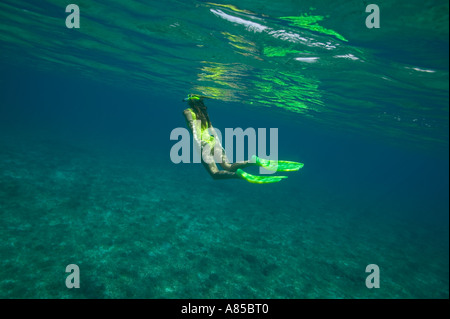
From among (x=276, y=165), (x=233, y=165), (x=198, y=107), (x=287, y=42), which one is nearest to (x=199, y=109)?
(x=198, y=107)

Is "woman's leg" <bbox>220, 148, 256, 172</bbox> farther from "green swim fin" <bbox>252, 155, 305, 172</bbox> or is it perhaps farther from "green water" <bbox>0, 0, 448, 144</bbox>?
"green water" <bbox>0, 0, 448, 144</bbox>

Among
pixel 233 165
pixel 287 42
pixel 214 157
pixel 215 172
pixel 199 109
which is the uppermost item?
pixel 287 42

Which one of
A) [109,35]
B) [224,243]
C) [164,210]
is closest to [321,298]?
[224,243]

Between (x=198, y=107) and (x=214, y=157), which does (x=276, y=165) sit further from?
(x=198, y=107)

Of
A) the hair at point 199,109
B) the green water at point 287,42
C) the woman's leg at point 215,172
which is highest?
the green water at point 287,42

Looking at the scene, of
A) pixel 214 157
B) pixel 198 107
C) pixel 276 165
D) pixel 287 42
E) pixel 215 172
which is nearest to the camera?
pixel 276 165

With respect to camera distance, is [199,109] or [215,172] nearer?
[215,172]

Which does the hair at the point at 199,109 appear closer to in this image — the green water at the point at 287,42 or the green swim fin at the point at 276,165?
the green swim fin at the point at 276,165

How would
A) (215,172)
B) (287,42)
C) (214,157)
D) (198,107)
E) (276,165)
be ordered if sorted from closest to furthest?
(276,165)
(215,172)
(214,157)
(198,107)
(287,42)

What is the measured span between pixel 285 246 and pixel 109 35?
690 inches

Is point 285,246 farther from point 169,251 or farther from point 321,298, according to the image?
point 169,251

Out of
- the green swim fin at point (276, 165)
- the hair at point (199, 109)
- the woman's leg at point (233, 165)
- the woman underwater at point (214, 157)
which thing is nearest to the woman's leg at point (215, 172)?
the woman underwater at point (214, 157)
